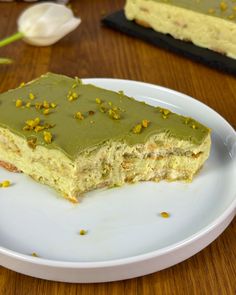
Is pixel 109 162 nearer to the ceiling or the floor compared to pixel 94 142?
nearer to the floor

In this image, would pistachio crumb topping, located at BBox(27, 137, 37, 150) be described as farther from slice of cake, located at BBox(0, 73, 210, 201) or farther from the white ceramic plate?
the white ceramic plate

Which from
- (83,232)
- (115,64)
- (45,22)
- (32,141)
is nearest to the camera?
(83,232)

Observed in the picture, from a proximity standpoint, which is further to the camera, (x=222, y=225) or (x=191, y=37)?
(x=191, y=37)

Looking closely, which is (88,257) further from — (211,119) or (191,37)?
(191,37)

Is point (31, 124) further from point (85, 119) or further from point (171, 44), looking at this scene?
point (171, 44)

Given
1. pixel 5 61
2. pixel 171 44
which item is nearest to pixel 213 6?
pixel 171 44

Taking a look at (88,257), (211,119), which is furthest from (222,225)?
(211,119)
